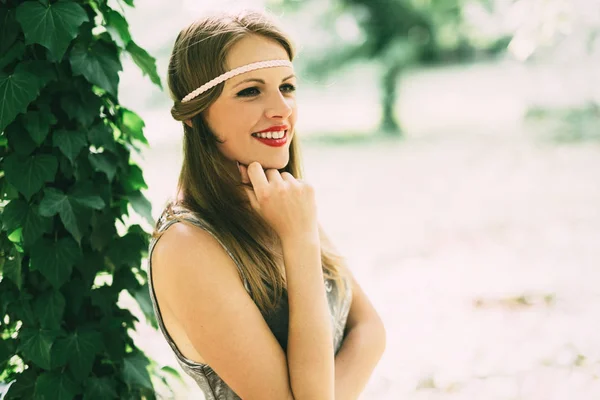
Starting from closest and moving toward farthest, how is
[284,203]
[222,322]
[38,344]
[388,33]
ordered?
[222,322] < [284,203] < [38,344] < [388,33]

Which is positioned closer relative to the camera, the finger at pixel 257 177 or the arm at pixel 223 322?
the arm at pixel 223 322

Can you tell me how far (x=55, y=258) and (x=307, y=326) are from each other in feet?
2.45

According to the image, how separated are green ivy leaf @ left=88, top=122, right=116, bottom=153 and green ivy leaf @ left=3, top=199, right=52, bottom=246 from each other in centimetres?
25

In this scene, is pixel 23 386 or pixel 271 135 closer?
pixel 271 135

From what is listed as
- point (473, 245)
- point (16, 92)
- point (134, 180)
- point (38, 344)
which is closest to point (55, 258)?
point (38, 344)

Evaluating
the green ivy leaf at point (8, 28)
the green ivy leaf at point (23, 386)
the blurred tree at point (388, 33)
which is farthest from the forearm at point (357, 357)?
the blurred tree at point (388, 33)

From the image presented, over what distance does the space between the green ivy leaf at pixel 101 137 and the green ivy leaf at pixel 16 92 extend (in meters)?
0.20

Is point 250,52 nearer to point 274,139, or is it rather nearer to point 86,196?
point 274,139

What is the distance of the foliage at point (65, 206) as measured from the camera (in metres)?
1.79

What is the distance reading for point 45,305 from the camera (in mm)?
1862

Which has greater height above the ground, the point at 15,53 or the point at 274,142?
the point at 15,53

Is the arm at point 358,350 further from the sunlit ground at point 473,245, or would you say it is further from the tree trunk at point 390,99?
the tree trunk at point 390,99

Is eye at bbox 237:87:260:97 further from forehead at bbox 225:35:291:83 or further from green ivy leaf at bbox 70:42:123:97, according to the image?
green ivy leaf at bbox 70:42:123:97

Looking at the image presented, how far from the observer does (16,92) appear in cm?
173
